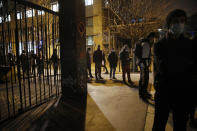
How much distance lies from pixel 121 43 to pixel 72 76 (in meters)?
18.1

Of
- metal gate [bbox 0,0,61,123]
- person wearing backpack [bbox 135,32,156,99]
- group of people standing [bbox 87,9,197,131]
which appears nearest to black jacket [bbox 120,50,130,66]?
person wearing backpack [bbox 135,32,156,99]

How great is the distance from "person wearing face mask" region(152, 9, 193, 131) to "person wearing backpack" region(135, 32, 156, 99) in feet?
8.68

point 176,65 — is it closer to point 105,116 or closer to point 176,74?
point 176,74

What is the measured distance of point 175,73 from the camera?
5.79 feet

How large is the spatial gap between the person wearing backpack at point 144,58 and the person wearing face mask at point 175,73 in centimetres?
264

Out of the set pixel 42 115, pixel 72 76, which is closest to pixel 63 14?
pixel 72 76

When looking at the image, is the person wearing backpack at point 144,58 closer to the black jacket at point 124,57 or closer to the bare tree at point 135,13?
the black jacket at point 124,57

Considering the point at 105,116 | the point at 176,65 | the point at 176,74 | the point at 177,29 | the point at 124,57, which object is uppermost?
the point at 177,29

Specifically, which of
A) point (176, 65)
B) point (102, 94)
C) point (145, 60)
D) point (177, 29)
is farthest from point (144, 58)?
point (176, 65)

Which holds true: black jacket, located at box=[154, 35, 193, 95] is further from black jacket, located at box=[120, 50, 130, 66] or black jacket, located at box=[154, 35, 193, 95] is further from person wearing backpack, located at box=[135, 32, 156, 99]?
black jacket, located at box=[120, 50, 130, 66]

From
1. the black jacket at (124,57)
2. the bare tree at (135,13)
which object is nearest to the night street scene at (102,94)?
the black jacket at (124,57)

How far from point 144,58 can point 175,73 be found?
2955 mm

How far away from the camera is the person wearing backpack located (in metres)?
4.55

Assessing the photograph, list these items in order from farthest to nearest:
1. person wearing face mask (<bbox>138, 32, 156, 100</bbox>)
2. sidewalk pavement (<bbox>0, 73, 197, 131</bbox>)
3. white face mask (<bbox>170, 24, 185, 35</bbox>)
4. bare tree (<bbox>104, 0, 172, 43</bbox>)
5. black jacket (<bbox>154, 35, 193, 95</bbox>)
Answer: bare tree (<bbox>104, 0, 172, 43</bbox>), person wearing face mask (<bbox>138, 32, 156, 100</bbox>), sidewalk pavement (<bbox>0, 73, 197, 131</bbox>), white face mask (<bbox>170, 24, 185, 35</bbox>), black jacket (<bbox>154, 35, 193, 95</bbox>)
